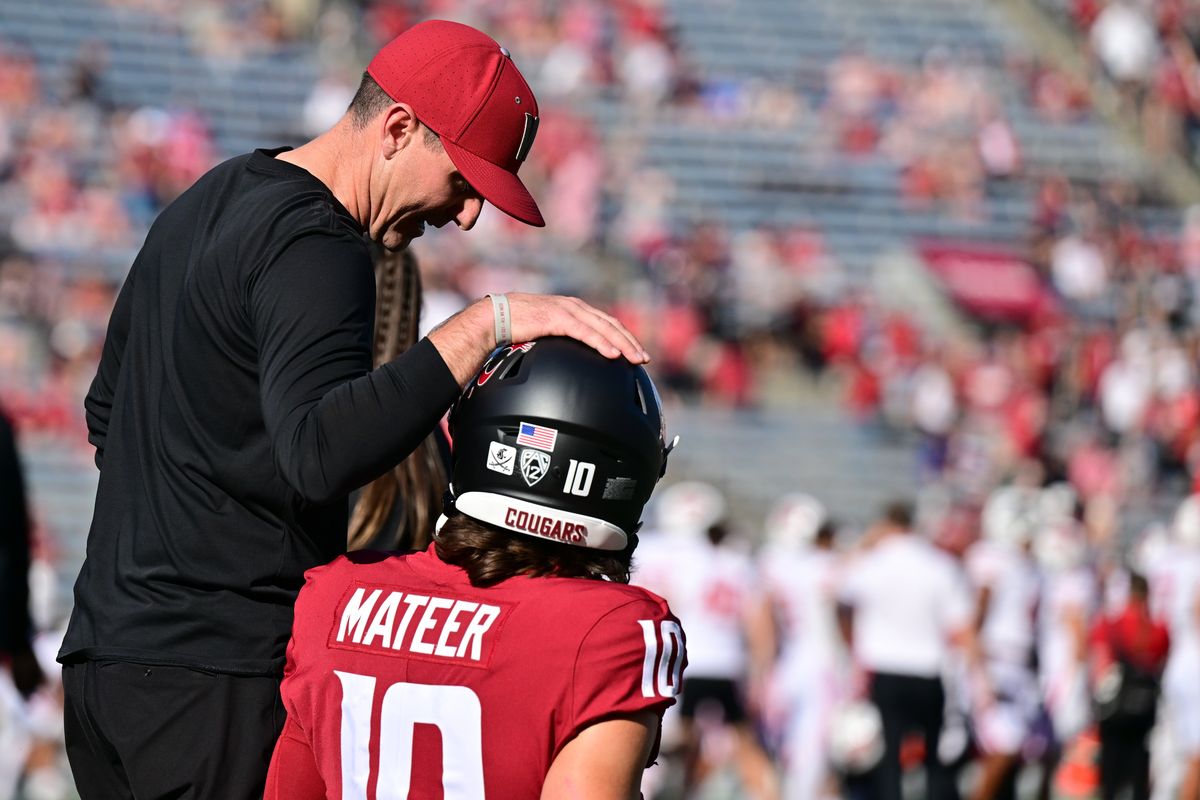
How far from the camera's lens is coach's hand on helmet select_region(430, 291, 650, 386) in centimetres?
226

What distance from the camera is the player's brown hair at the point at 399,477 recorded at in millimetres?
3416

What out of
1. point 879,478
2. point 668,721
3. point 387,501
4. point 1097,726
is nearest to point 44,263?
point 668,721

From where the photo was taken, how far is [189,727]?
2447 mm

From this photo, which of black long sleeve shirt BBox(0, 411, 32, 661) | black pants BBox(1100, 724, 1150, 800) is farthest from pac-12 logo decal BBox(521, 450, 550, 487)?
black pants BBox(1100, 724, 1150, 800)

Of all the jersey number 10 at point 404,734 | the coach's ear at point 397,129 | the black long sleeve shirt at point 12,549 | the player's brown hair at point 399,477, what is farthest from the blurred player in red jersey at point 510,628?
the black long sleeve shirt at point 12,549

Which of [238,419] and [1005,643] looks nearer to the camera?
[238,419]

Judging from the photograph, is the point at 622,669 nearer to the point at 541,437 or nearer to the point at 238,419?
the point at 541,437

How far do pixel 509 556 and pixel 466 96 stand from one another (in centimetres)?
67

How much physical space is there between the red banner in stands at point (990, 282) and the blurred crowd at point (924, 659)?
6.34 metres

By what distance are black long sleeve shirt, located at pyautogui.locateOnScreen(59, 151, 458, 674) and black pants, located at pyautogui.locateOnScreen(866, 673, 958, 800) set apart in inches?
258

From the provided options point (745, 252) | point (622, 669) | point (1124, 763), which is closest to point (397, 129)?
point (622, 669)

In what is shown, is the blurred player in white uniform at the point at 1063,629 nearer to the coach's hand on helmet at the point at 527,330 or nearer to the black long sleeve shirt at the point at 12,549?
the black long sleeve shirt at the point at 12,549

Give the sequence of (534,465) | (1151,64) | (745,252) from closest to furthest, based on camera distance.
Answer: (534,465) < (745,252) < (1151,64)

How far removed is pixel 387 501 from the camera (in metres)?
3.44
